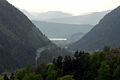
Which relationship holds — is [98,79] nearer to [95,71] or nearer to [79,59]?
[95,71]

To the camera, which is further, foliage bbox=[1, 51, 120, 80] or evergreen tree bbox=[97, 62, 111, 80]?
foliage bbox=[1, 51, 120, 80]

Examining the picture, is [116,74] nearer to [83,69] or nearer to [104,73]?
[104,73]

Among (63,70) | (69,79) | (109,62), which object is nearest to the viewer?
(69,79)

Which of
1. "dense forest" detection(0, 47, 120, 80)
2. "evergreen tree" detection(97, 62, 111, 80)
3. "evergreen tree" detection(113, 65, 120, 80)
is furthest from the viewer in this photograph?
"dense forest" detection(0, 47, 120, 80)

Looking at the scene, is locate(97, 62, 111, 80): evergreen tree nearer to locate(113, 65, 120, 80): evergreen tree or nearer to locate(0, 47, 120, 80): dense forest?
locate(0, 47, 120, 80): dense forest

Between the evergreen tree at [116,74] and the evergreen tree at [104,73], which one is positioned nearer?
the evergreen tree at [116,74]

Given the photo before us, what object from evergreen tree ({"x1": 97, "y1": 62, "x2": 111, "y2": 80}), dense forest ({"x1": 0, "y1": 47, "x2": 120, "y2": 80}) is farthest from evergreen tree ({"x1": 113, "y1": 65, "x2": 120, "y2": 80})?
evergreen tree ({"x1": 97, "y1": 62, "x2": 111, "y2": 80})

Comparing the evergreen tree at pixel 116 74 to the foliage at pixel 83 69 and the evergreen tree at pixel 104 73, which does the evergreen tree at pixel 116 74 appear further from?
the evergreen tree at pixel 104 73

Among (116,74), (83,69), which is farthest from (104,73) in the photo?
(83,69)

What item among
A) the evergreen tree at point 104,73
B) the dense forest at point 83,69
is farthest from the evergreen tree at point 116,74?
the evergreen tree at point 104,73

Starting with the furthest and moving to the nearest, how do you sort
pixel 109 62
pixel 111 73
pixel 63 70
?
1. pixel 63 70
2. pixel 109 62
3. pixel 111 73

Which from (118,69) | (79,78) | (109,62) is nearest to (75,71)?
(79,78)
